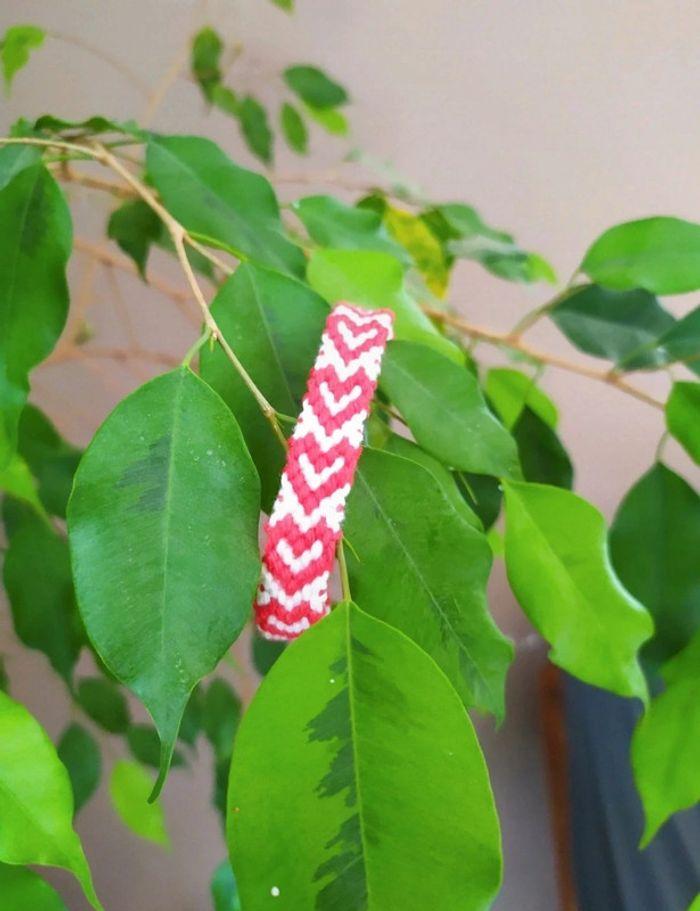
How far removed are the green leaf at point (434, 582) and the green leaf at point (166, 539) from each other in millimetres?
57

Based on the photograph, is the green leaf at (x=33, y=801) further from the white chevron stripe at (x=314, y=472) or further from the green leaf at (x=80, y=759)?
the green leaf at (x=80, y=759)

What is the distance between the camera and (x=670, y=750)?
38 cm

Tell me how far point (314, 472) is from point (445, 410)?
0.11 metres

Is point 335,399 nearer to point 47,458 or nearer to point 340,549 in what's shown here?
point 340,549

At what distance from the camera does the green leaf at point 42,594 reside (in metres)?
0.54

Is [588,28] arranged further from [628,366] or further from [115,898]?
[115,898]

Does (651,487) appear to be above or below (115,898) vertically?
above

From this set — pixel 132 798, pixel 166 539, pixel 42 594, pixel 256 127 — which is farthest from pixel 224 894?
pixel 256 127

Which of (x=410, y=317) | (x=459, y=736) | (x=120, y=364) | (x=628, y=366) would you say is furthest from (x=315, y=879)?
(x=120, y=364)

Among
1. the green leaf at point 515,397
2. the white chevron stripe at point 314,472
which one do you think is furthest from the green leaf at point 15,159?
the green leaf at point 515,397

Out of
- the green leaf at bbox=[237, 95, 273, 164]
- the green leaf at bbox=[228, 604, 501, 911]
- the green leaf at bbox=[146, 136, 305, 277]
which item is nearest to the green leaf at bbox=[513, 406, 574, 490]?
the green leaf at bbox=[146, 136, 305, 277]

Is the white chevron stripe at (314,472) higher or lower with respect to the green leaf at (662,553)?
higher

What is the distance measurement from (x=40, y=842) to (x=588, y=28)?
1.01m

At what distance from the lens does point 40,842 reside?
0.28 m
